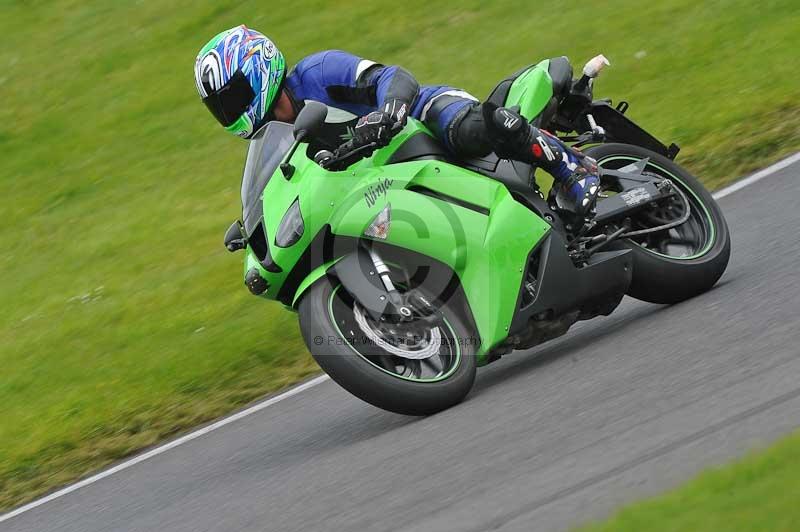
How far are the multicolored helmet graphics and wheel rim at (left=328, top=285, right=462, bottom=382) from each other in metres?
0.98

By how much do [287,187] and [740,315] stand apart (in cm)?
210

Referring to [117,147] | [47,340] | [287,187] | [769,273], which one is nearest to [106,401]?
[47,340]

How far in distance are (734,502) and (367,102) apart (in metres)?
3.23

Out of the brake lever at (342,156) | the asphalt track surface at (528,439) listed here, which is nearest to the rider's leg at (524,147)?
the brake lever at (342,156)

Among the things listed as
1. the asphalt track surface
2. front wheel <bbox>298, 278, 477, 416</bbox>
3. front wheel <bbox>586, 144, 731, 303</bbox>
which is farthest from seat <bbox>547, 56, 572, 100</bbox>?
front wheel <bbox>298, 278, 477, 416</bbox>

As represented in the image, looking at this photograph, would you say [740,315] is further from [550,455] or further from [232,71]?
[232,71]

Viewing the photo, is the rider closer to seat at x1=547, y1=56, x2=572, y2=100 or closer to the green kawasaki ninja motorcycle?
the green kawasaki ninja motorcycle

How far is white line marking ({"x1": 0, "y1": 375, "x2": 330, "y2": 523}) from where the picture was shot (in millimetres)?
6816

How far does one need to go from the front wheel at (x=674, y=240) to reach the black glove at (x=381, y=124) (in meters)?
1.30

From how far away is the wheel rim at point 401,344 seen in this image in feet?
18.5

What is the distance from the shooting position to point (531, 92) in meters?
6.38

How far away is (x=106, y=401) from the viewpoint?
8398 millimetres

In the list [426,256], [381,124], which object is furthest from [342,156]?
[426,256]

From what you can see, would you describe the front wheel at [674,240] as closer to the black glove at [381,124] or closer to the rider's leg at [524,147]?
the rider's leg at [524,147]
